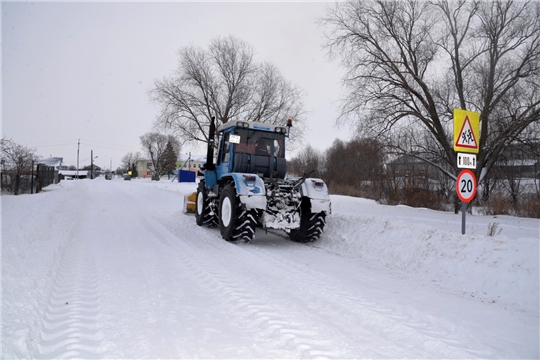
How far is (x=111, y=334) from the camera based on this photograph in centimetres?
333

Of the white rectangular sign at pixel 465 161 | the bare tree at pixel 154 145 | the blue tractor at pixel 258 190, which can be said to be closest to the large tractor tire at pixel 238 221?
the blue tractor at pixel 258 190

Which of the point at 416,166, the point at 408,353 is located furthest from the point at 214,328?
the point at 416,166

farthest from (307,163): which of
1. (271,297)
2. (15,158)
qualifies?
(271,297)

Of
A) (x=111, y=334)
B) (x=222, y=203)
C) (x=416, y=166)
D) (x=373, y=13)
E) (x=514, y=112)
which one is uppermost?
(x=373, y=13)

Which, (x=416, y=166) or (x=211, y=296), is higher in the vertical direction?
(x=416, y=166)

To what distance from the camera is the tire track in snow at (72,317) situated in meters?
3.04

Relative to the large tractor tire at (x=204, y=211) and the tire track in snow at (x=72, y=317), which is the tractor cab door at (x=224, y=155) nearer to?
the large tractor tire at (x=204, y=211)

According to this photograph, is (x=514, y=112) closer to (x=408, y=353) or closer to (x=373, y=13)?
(x=373, y=13)

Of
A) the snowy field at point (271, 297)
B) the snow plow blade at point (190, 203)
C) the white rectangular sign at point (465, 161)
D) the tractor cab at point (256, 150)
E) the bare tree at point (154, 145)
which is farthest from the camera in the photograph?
the bare tree at point (154, 145)

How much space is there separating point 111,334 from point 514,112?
1526 cm

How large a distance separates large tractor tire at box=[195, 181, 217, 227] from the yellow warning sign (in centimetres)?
629

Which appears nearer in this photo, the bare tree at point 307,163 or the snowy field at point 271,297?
the snowy field at point 271,297

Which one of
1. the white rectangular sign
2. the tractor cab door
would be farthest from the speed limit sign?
the tractor cab door

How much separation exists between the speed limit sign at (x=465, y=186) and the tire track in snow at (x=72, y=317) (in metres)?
5.73
